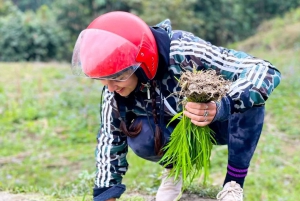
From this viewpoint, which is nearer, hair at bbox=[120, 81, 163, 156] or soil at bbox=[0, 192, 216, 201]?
hair at bbox=[120, 81, 163, 156]

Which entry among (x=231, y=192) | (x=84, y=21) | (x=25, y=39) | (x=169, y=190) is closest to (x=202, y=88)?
(x=231, y=192)

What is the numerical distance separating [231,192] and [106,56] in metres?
0.83

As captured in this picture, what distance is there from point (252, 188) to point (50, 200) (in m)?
1.72

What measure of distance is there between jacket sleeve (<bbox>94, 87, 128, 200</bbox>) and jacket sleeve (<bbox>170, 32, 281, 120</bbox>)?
0.41 meters

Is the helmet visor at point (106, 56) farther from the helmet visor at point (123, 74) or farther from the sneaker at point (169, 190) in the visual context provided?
the sneaker at point (169, 190)

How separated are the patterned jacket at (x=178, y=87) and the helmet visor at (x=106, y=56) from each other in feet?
0.78

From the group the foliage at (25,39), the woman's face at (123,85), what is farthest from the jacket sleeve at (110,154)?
the foliage at (25,39)

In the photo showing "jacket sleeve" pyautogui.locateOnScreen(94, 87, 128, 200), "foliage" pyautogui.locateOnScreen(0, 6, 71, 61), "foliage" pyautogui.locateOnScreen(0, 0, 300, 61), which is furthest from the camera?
"foliage" pyautogui.locateOnScreen(0, 0, 300, 61)

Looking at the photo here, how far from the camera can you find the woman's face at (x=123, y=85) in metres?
1.63

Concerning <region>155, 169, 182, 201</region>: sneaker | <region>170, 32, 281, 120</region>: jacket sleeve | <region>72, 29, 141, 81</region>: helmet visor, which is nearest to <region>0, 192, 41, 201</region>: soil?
<region>155, 169, 182, 201</region>: sneaker

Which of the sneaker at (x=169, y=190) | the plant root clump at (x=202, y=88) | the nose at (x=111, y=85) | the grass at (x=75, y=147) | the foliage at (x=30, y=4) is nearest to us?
the plant root clump at (x=202, y=88)

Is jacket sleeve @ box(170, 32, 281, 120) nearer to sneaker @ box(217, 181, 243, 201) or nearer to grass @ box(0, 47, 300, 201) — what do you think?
sneaker @ box(217, 181, 243, 201)

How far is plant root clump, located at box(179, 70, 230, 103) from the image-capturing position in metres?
1.39

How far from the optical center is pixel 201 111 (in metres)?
1.46
